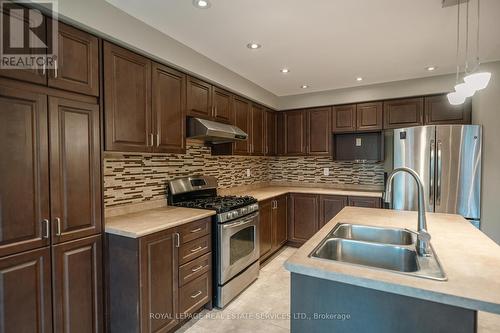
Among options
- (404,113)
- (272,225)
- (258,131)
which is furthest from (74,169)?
(404,113)

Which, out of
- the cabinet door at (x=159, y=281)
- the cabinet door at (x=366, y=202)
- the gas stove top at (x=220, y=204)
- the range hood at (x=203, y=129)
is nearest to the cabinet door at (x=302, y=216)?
the cabinet door at (x=366, y=202)

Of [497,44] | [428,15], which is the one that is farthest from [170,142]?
[497,44]

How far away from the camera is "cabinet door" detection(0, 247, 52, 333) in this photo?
1407 millimetres

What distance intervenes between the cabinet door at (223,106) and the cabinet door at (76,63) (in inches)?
53.9

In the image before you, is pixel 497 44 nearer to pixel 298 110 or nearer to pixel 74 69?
pixel 298 110

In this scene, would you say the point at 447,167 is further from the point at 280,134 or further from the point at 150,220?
the point at 150,220

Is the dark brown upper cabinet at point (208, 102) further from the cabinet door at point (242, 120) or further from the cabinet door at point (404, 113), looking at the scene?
the cabinet door at point (404, 113)

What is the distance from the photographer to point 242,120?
3.58 m

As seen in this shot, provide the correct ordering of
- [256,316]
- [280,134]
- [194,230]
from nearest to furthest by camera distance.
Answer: [194,230], [256,316], [280,134]

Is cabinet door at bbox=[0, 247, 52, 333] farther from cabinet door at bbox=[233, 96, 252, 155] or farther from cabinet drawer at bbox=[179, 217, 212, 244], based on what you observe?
cabinet door at bbox=[233, 96, 252, 155]

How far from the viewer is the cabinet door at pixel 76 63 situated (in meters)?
1.62

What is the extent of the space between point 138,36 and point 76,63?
544 mm

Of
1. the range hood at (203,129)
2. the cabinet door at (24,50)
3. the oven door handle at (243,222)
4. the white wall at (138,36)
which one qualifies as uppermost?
the white wall at (138,36)

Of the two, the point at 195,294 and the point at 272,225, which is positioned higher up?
the point at 272,225
